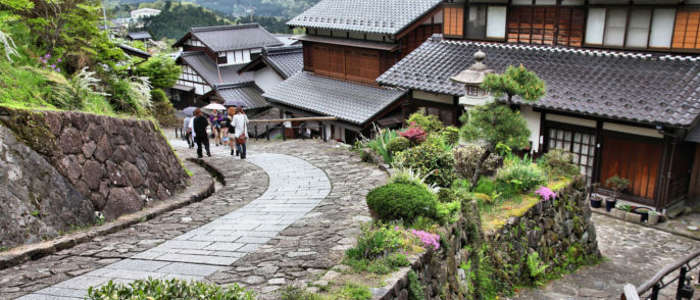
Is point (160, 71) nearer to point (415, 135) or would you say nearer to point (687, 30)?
point (415, 135)

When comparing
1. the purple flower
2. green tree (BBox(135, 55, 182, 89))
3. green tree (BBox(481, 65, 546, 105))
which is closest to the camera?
green tree (BBox(481, 65, 546, 105))

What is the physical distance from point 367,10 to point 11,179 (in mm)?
19091

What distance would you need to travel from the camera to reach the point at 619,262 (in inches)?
507

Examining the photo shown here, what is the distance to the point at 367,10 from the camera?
950 inches

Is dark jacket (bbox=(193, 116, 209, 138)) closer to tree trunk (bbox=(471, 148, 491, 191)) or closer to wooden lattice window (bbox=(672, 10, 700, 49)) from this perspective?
tree trunk (bbox=(471, 148, 491, 191))

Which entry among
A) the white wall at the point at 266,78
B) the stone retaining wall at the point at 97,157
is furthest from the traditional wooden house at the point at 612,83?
the white wall at the point at 266,78

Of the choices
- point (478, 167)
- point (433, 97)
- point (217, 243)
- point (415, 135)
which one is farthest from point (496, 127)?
point (433, 97)

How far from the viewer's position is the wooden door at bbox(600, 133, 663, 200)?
1488 centimetres

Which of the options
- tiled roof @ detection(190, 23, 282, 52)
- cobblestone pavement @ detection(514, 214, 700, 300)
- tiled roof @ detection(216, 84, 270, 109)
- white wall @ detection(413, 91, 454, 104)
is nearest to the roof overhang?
white wall @ detection(413, 91, 454, 104)

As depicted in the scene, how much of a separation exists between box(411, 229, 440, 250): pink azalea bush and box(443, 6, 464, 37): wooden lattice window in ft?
47.1

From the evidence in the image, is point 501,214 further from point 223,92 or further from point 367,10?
point 223,92

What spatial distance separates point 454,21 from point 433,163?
458 inches

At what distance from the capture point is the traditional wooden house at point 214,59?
38188 mm

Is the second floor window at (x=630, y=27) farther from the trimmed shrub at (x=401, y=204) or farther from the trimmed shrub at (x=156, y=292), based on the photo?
the trimmed shrub at (x=156, y=292)
